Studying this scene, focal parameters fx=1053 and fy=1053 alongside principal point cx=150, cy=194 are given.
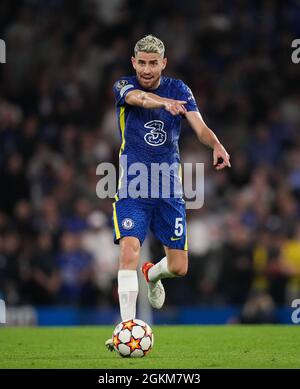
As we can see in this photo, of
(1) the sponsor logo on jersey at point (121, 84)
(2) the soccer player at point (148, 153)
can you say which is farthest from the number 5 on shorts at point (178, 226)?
(1) the sponsor logo on jersey at point (121, 84)

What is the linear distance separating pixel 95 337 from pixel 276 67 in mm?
8825

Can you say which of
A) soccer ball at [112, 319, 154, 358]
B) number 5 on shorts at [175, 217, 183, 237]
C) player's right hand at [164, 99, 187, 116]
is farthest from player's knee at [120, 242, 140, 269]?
player's right hand at [164, 99, 187, 116]

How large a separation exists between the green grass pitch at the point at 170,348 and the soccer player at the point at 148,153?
57 centimetres

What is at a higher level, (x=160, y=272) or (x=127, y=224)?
(x=127, y=224)

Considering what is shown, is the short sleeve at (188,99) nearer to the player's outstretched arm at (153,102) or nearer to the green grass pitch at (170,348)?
the player's outstretched arm at (153,102)

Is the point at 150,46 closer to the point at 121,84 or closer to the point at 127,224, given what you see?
the point at 121,84

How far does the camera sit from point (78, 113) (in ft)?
56.2

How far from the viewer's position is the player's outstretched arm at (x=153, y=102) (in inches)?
314

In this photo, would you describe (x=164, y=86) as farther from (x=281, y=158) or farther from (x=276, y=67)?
(x=276, y=67)

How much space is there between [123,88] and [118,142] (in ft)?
25.0

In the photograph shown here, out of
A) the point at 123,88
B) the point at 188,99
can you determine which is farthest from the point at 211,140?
the point at 123,88

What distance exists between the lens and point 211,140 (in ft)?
27.9

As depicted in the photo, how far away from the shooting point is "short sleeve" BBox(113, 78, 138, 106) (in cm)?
880
